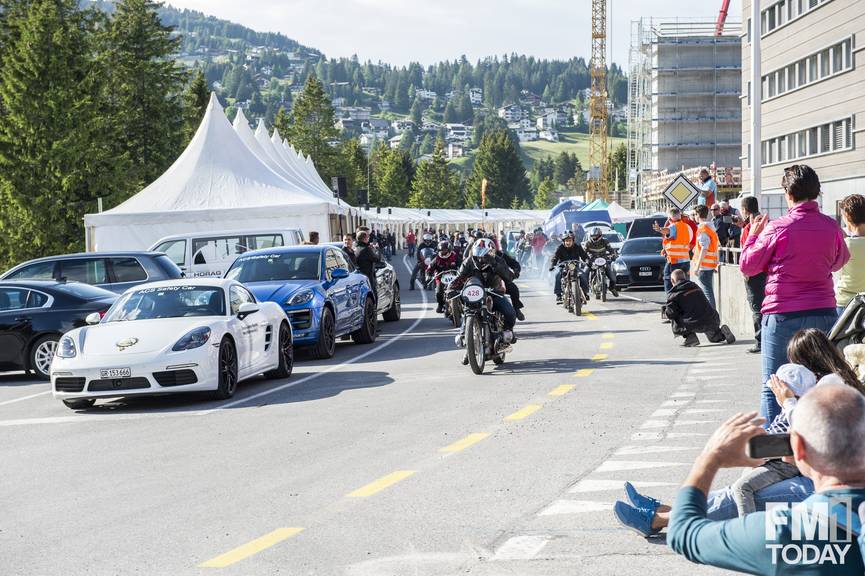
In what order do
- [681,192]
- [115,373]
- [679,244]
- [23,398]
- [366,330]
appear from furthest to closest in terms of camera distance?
[681,192]
[679,244]
[366,330]
[23,398]
[115,373]

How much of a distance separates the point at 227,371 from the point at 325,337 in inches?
180

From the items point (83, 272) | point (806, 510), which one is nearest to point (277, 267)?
point (83, 272)

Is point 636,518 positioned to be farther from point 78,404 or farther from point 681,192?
point 681,192

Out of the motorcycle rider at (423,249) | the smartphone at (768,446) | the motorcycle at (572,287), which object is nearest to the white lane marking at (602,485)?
the smartphone at (768,446)

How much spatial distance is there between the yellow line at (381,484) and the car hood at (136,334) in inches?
214

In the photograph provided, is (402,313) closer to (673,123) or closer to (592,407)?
(592,407)

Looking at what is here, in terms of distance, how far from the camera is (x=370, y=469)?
899 centimetres

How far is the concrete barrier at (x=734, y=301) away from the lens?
20.3 metres

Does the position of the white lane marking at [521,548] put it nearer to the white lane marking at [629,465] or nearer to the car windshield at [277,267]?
the white lane marking at [629,465]

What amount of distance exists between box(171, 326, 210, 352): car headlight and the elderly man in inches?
418

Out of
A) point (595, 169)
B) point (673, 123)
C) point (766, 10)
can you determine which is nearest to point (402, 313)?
point (766, 10)

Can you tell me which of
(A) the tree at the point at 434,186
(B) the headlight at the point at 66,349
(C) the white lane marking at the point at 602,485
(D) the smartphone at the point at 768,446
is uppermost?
(A) the tree at the point at 434,186

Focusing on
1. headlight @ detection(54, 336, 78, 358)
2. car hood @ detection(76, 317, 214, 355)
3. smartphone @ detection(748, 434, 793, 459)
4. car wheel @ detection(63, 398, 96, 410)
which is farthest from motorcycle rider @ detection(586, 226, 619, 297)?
smartphone @ detection(748, 434, 793, 459)

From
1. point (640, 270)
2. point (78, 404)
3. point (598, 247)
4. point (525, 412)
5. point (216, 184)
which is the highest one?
point (216, 184)
